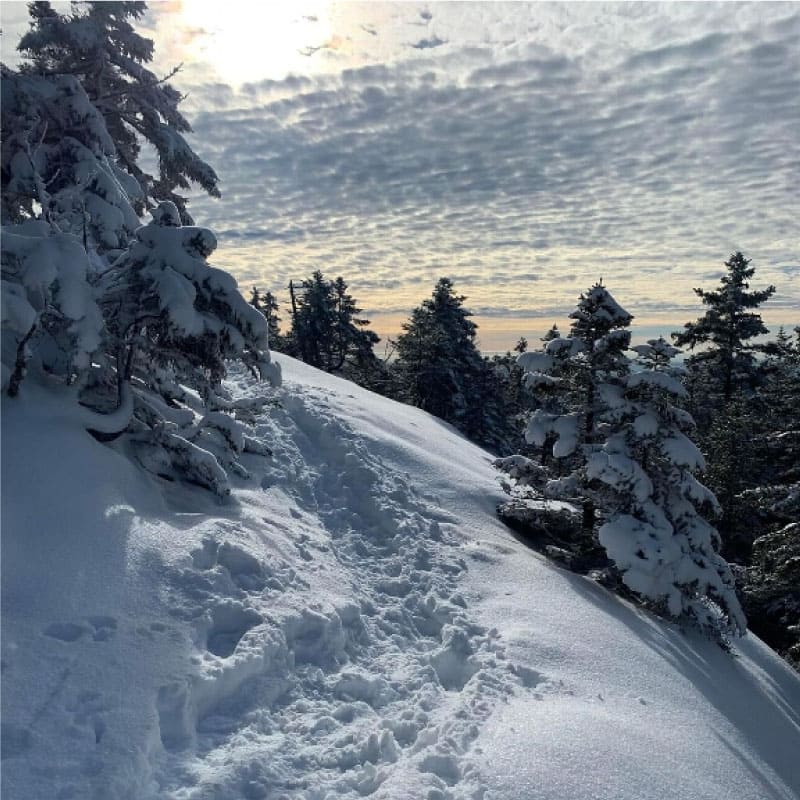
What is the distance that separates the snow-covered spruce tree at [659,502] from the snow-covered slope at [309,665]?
38.8 inches

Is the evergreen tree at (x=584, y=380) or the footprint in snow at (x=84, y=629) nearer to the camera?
the footprint in snow at (x=84, y=629)

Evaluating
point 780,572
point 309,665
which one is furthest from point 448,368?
point 309,665


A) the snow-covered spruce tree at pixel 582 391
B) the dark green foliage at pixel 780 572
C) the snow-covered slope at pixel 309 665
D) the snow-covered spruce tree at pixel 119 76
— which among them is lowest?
the snow-covered slope at pixel 309 665

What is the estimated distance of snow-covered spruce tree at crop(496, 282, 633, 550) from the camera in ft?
42.6

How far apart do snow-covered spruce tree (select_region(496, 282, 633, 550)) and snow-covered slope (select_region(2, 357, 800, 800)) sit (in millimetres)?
2358

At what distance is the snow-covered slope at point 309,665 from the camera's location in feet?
16.6

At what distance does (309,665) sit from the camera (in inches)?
270

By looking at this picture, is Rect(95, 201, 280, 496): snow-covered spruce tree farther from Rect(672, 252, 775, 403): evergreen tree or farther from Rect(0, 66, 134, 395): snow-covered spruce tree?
Rect(672, 252, 775, 403): evergreen tree

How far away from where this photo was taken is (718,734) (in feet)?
26.7

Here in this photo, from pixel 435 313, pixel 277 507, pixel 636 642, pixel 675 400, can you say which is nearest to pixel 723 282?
pixel 435 313

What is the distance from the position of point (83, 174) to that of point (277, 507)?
766 cm

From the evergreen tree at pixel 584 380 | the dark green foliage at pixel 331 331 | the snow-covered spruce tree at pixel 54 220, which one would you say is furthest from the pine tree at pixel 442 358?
the snow-covered spruce tree at pixel 54 220

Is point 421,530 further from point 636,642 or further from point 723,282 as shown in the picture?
point 723,282

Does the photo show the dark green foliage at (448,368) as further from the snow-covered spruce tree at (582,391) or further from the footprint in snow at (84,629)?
the footprint in snow at (84,629)
